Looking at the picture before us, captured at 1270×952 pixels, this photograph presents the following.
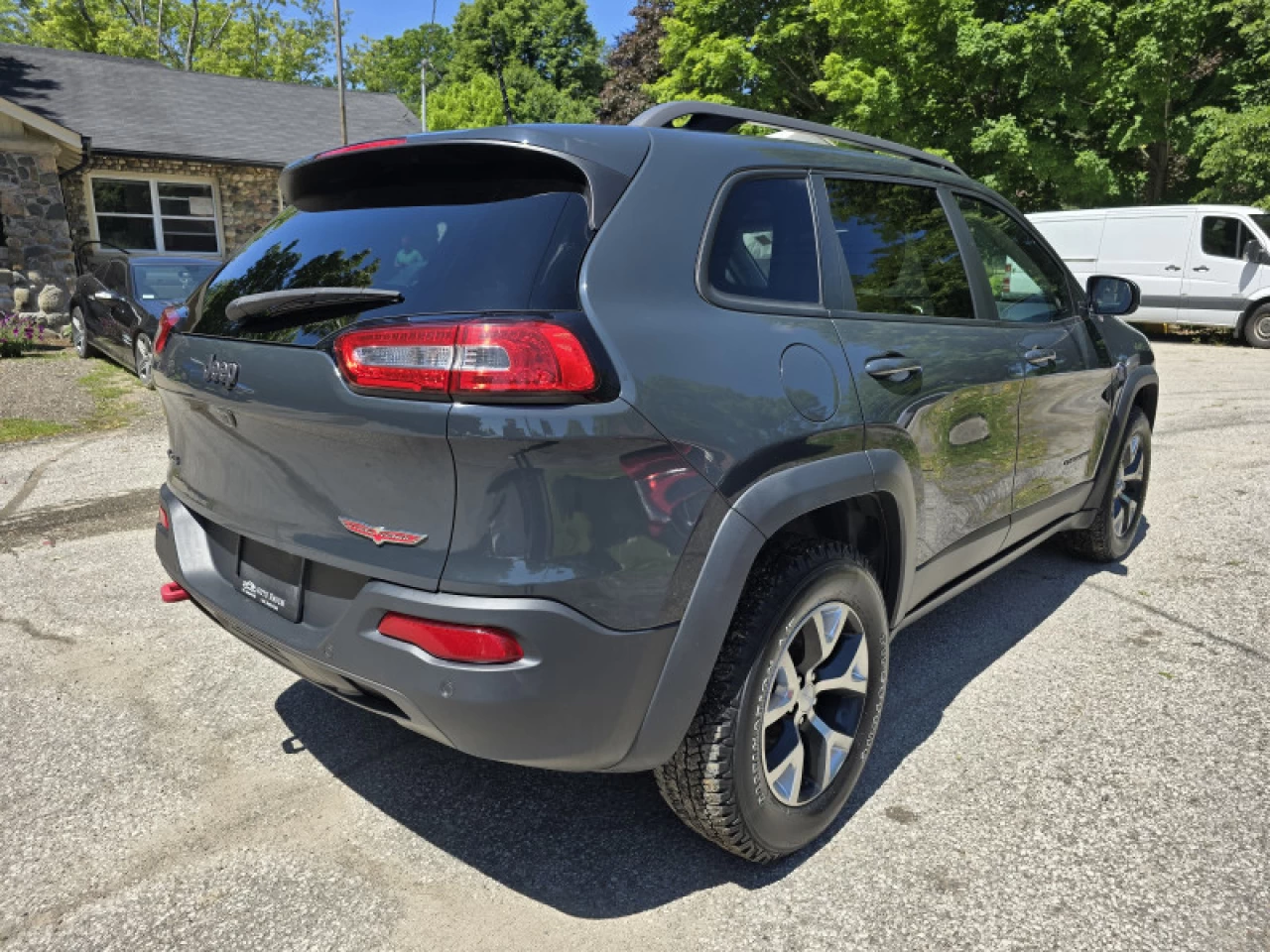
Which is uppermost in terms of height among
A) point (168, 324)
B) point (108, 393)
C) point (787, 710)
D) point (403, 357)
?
point (403, 357)

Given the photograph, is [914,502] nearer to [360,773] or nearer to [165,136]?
[360,773]

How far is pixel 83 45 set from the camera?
45.6m

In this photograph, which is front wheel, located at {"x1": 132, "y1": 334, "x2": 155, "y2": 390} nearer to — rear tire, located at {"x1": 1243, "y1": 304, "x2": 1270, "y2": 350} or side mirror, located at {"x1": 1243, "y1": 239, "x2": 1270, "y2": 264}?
side mirror, located at {"x1": 1243, "y1": 239, "x2": 1270, "y2": 264}

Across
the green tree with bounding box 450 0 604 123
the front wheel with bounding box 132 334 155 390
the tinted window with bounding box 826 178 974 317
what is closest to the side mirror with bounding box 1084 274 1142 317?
the tinted window with bounding box 826 178 974 317

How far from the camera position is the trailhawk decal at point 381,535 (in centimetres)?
190

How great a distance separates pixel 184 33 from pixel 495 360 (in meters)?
58.7

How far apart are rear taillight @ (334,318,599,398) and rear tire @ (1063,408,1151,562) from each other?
3.42 metres

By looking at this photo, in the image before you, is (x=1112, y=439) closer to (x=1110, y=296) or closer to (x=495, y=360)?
(x=1110, y=296)

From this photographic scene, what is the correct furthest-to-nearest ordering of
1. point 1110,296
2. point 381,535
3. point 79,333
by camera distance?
point 79,333
point 1110,296
point 381,535

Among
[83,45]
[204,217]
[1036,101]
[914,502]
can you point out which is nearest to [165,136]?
[204,217]

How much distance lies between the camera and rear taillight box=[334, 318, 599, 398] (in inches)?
70.6

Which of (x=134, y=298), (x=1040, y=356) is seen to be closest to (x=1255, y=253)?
(x=1040, y=356)

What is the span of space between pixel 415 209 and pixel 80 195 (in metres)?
19.6

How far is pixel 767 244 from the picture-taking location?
2396 mm
